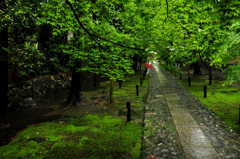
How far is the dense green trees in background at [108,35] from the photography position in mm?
5820

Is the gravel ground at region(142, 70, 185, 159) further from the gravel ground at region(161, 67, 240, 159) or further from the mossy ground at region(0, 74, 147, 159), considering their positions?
the gravel ground at region(161, 67, 240, 159)

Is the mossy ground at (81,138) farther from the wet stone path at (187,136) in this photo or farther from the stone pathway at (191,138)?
the stone pathway at (191,138)

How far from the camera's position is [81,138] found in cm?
641

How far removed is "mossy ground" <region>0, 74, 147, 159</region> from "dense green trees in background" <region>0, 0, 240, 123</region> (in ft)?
8.91

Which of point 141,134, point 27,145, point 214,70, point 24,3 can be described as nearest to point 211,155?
point 141,134

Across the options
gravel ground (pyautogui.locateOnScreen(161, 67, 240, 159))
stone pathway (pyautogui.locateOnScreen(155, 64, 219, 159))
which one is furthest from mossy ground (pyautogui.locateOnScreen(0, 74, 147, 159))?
gravel ground (pyautogui.locateOnScreen(161, 67, 240, 159))

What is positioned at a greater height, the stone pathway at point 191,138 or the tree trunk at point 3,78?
the tree trunk at point 3,78

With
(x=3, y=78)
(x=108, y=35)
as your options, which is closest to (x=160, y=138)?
(x=108, y=35)

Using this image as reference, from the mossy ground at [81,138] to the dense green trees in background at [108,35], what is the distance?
272cm

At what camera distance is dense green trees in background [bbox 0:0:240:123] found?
19.1 feet

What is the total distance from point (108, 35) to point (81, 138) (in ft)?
17.1

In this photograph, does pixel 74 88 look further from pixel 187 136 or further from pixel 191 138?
pixel 191 138

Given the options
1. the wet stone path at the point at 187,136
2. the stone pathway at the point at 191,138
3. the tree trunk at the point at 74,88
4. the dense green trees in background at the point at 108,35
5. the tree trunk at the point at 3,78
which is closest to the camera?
the stone pathway at the point at 191,138

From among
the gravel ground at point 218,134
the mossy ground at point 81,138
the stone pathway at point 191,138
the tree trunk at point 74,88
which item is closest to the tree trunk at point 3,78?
the mossy ground at point 81,138
